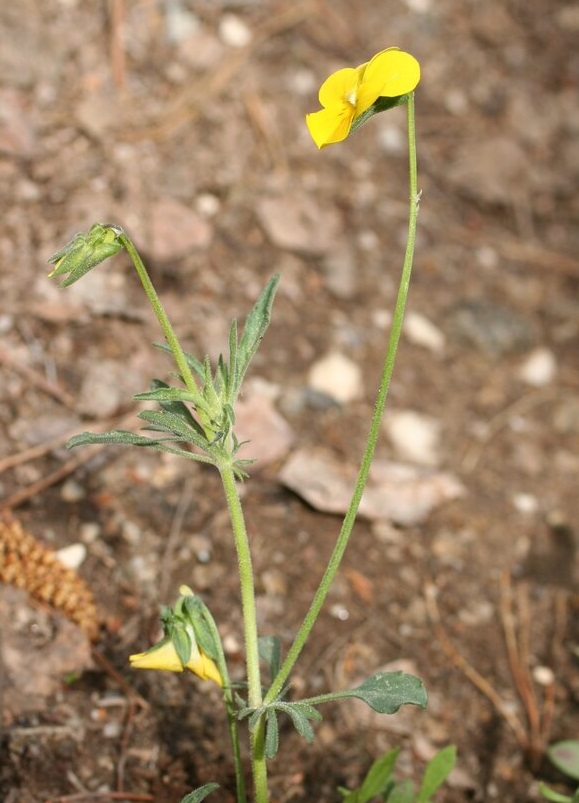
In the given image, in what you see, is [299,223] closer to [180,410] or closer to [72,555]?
[72,555]

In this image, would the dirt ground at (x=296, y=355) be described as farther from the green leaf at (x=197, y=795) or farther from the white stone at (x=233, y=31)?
the green leaf at (x=197, y=795)

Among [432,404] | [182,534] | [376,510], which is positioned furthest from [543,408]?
[182,534]

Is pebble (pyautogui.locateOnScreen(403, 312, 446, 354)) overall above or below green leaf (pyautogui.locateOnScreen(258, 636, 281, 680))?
below

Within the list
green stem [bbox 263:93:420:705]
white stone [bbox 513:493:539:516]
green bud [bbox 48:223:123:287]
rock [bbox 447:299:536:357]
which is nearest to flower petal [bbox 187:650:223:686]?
green stem [bbox 263:93:420:705]

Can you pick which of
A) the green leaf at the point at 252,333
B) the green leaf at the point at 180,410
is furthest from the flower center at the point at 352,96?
the green leaf at the point at 180,410

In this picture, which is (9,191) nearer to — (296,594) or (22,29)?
(22,29)

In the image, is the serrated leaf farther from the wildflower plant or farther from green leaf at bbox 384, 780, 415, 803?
green leaf at bbox 384, 780, 415, 803

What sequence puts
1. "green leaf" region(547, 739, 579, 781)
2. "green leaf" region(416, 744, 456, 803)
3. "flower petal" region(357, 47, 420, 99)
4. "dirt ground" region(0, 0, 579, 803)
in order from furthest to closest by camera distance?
"dirt ground" region(0, 0, 579, 803) < "green leaf" region(547, 739, 579, 781) < "green leaf" region(416, 744, 456, 803) < "flower petal" region(357, 47, 420, 99)
